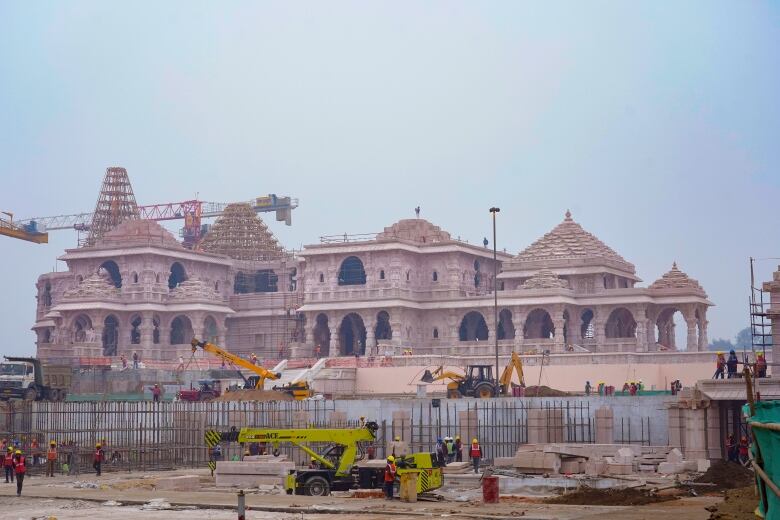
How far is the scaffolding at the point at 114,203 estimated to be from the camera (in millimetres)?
131625

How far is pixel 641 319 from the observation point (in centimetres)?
9044

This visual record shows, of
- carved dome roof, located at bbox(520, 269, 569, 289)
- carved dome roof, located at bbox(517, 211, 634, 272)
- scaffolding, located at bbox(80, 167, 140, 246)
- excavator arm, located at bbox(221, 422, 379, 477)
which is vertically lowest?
excavator arm, located at bbox(221, 422, 379, 477)

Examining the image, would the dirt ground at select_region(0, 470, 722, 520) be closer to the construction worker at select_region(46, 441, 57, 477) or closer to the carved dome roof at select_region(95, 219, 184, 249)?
the construction worker at select_region(46, 441, 57, 477)

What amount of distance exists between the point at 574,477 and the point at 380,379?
131ft

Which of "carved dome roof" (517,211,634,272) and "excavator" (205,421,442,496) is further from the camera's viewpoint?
"carved dome roof" (517,211,634,272)

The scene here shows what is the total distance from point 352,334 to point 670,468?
58.7 m

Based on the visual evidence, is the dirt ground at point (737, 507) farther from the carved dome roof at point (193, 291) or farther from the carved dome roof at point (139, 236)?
the carved dome roof at point (139, 236)

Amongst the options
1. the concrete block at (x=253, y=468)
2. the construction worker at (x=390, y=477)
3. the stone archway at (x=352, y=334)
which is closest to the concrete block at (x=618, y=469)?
the construction worker at (x=390, y=477)

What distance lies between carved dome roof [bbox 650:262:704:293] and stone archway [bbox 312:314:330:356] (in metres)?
23.3

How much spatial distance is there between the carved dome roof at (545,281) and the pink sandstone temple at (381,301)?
0.12m

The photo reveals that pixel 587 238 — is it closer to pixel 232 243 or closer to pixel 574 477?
pixel 232 243

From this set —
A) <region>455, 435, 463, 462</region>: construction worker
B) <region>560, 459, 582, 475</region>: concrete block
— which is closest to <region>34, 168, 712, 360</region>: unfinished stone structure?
<region>455, 435, 463, 462</region>: construction worker

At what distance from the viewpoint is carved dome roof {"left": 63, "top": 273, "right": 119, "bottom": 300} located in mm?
102625

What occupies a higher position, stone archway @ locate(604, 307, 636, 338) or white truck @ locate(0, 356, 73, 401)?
stone archway @ locate(604, 307, 636, 338)
